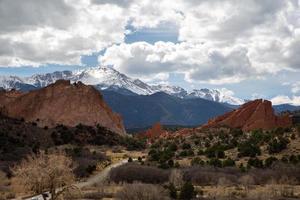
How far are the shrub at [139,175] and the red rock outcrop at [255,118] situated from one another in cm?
7023

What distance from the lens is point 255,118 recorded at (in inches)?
5197

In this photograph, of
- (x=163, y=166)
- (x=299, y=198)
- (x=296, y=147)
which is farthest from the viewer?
(x=296, y=147)

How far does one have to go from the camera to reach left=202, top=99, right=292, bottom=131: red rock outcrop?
128m

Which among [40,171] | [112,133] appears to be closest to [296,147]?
[40,171]

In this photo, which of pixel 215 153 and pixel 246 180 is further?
pixel 215 153

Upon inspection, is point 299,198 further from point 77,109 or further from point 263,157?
point 77,109

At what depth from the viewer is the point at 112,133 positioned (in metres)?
128

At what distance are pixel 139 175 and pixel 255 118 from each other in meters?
78.7

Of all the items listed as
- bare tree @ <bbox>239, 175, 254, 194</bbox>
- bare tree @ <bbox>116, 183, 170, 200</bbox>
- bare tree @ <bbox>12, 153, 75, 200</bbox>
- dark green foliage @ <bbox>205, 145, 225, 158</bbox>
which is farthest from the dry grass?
dark green foliage @ <bbox>205, 145, 225, 158</bbox>

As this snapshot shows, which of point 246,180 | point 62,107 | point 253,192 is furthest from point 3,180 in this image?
point 62,107

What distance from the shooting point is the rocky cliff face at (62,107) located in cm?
13050

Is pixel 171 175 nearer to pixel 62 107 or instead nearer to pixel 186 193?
pixel 186 193

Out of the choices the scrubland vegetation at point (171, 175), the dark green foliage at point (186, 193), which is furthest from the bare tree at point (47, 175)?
the dark green foliage at point (186, 193)

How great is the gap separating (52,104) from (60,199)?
98280 mm
